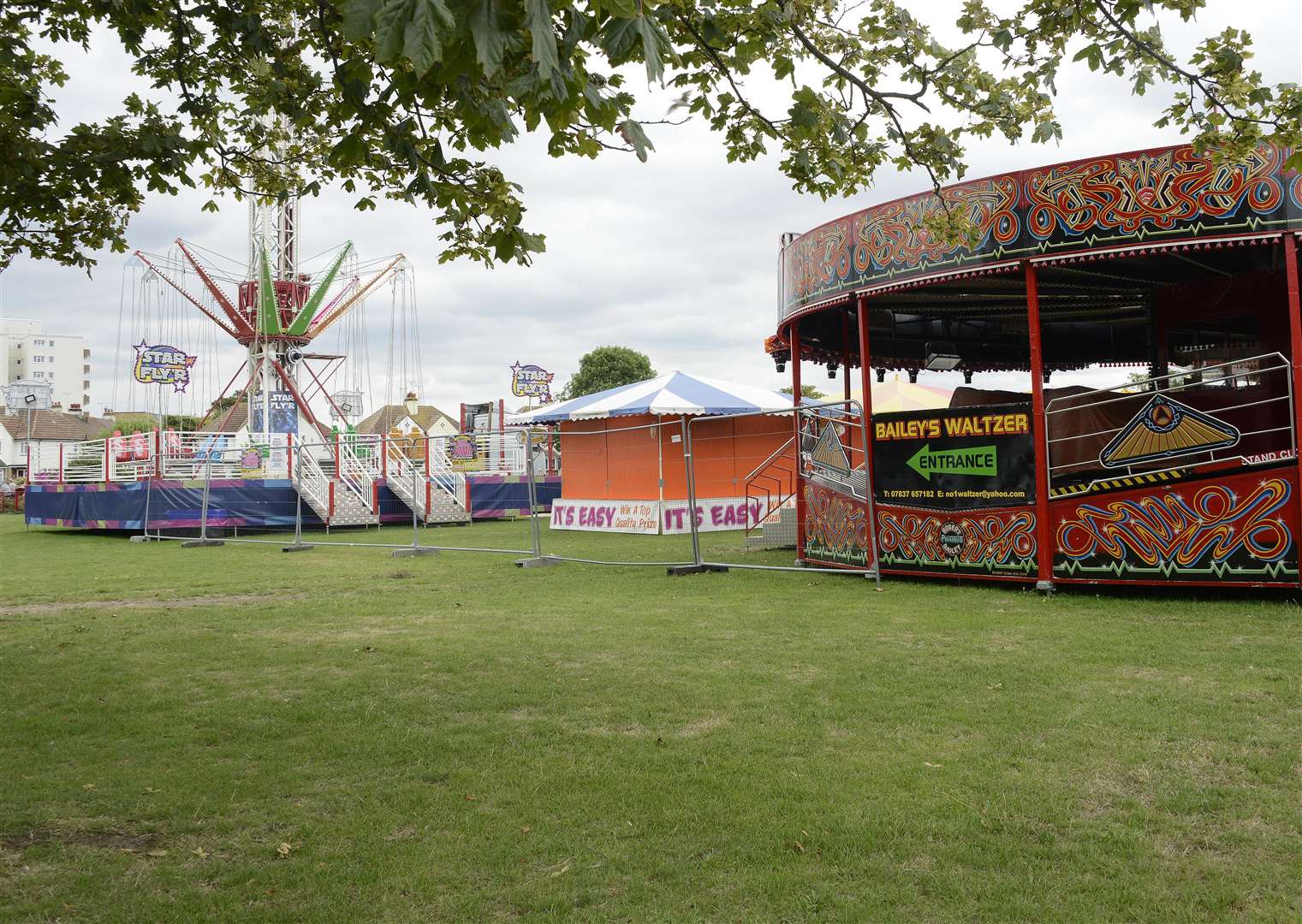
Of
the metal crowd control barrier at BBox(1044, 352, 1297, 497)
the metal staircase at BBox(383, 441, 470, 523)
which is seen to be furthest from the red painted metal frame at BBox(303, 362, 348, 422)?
the metal crowd control barrier at BBox(1044, 352, 1297, 497)

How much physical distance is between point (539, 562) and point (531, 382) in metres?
32.4

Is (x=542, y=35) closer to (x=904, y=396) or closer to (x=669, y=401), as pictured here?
(x=669, y=401)

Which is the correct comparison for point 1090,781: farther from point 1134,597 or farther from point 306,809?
point 1134,597

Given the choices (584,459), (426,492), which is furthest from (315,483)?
(584,459)

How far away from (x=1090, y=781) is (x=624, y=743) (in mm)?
2249

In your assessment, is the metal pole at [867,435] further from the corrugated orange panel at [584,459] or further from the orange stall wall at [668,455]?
the corrugated orange panel at [584,459]

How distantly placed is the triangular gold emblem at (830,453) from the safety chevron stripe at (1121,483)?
2640mm

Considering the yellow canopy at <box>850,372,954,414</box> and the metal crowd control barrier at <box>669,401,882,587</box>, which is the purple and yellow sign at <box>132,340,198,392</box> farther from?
the yellow canopy at <box>850,372,954,414</box>

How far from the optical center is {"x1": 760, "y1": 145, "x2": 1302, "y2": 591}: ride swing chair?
8789 millimetres

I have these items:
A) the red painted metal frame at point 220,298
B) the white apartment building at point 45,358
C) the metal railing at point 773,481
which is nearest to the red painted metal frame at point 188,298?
the red painted metal frame at point 220,298

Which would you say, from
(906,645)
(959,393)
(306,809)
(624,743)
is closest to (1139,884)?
(624,743)

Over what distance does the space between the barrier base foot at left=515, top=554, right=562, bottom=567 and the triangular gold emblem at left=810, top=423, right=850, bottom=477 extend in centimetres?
432

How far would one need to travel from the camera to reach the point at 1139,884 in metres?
3.27

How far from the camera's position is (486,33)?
2383 millimetres
